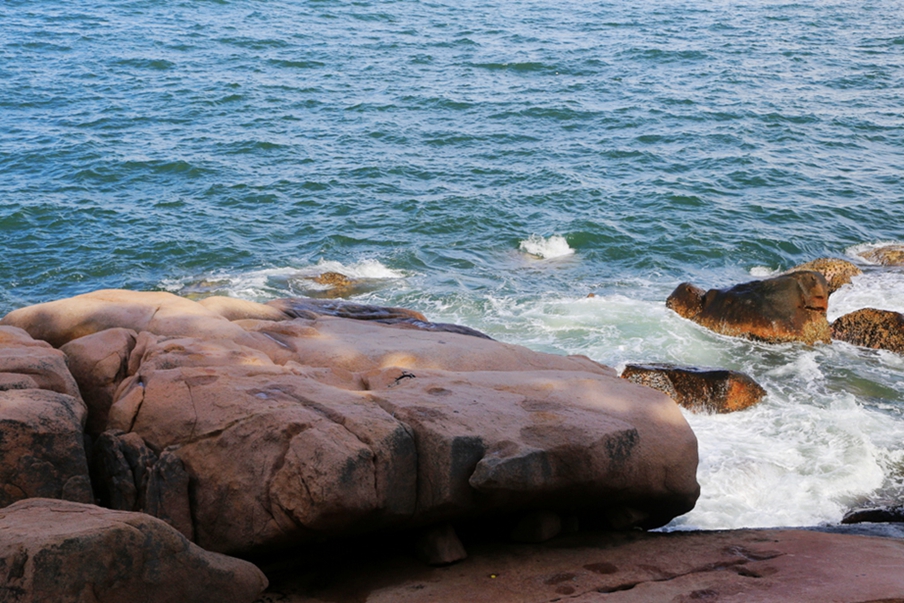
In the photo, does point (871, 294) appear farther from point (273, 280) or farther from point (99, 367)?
point (99, 367)

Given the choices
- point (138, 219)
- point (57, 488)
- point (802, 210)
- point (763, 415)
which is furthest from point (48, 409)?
point (802, 210)

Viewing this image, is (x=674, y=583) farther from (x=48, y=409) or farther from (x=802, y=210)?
(x=802, y=210)

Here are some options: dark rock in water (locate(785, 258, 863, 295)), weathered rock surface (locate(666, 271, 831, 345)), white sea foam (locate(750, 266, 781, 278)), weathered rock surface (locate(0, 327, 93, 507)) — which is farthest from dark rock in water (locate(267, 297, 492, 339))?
dark rock in water (locate(785, 258, 863, 295))

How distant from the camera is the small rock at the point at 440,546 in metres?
7.44

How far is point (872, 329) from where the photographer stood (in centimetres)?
1611

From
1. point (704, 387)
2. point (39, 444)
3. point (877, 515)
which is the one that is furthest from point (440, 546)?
point (704, 387)

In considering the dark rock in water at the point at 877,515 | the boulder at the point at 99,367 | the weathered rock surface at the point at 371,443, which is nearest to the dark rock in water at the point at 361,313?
the weathered rock surface at the point at 371,443

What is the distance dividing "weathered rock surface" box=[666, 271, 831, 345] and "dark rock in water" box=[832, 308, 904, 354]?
1.17ft

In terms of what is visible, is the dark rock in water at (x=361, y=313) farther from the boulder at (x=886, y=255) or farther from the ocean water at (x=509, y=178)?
the boulder at (x=886, y=255)

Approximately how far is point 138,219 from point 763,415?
16.1m

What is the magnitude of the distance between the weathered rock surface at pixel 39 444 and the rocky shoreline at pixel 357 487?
0.02 metres

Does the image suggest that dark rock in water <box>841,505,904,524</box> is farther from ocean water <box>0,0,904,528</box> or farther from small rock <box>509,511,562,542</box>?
small rock <box>509,511,562,542</box>

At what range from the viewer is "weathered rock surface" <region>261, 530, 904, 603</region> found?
22.1ft

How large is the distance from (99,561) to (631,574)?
4.32 meters
